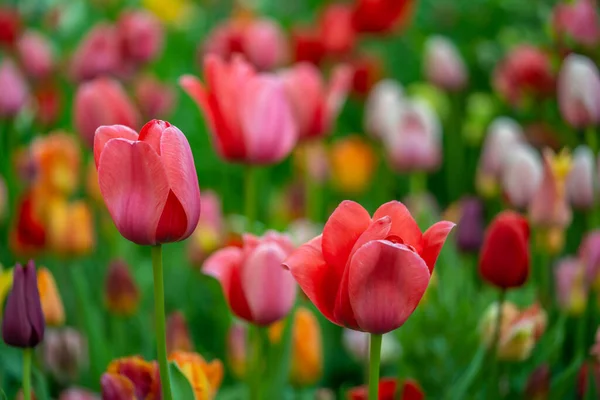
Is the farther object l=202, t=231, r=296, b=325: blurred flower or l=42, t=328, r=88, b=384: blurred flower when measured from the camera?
l=42, t=328, r=88, b=384: blurred flower

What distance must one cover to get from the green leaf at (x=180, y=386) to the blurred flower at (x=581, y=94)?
0.83m

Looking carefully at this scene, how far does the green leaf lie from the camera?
29.6 inches

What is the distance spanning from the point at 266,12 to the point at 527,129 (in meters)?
1.72

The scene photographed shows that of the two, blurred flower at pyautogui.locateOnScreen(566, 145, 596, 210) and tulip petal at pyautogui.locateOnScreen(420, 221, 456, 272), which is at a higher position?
tulip petal at pyautogui.locateOnScreen(420, 221, 456, 272)

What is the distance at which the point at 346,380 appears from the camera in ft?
4.90

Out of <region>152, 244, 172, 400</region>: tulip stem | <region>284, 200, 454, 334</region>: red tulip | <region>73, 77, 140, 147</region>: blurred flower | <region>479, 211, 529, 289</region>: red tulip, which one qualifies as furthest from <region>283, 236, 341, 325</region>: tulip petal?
<region>73, 77, 140, 147</region>: blurred flower

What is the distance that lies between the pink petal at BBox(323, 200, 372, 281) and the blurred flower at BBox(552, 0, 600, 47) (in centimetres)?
106

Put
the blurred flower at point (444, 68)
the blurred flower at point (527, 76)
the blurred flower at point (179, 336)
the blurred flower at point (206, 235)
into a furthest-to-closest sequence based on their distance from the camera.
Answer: the blurred flower at point (444, 68) < the blurred flower at point (527, 76) < the blurred flower at point (206, 235) < the blurred flower at point (179, 336)

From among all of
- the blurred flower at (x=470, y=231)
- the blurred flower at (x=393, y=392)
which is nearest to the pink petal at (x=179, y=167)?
the blurred flower at (x=393, y=392)

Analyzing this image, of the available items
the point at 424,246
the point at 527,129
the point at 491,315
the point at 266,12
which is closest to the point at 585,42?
the point at 527,129

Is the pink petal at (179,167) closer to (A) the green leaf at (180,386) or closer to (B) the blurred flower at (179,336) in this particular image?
(A) the green leaf at (180,386)

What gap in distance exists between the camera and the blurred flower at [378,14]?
201 centimetres

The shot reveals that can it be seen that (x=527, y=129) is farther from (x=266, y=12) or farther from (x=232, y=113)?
(x=266, y=12)

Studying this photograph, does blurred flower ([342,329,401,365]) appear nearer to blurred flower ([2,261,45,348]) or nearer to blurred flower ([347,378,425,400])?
blurred flower ([347,378,425,400])
